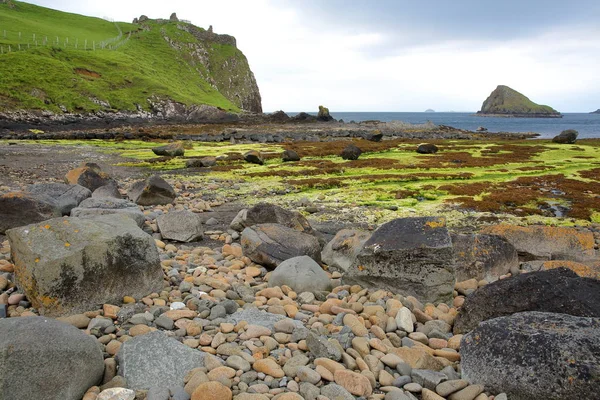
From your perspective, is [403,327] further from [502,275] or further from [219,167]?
[219,167]

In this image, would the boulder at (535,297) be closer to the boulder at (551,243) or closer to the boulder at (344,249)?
the boulder at (344,249)

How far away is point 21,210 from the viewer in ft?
31.9

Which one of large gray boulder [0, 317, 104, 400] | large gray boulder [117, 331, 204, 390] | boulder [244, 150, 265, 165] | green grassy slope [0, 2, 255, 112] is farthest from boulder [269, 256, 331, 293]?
green grassy slope [0, 2, 255, 112]

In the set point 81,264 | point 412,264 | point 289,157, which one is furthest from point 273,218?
point 289,157

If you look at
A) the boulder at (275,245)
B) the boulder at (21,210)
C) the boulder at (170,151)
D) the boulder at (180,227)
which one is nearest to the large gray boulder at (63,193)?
the boulder at (21,210)

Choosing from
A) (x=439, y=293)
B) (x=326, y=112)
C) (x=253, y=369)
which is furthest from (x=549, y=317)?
(x=326, y=112)

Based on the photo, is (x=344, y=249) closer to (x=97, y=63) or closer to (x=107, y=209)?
(x=107, y=209)

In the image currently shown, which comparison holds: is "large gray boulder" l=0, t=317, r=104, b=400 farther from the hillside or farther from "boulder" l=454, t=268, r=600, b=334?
the hillside

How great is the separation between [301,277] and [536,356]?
3.69 m

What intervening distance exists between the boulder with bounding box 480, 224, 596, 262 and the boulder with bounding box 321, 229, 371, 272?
3080mm

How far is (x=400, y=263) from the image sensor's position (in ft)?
22.0

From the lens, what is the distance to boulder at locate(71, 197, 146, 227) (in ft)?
31.8

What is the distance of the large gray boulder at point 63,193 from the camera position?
10.9m

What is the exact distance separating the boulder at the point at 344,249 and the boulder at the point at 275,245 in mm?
290
